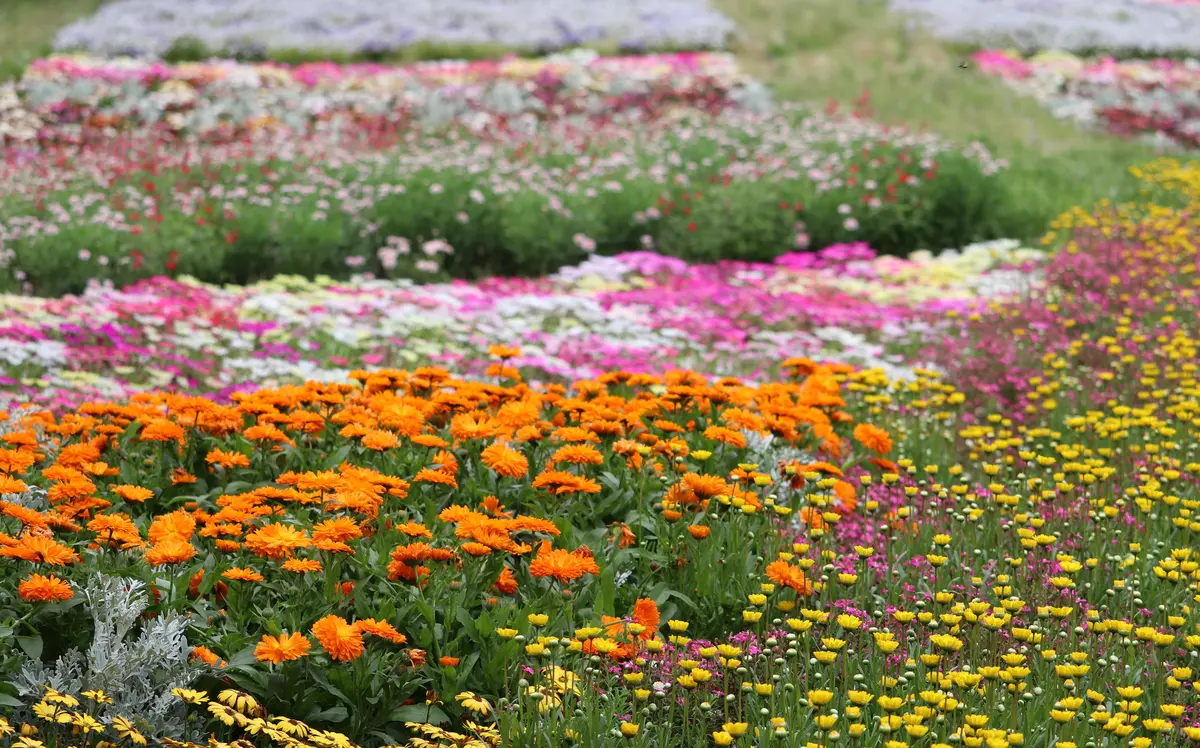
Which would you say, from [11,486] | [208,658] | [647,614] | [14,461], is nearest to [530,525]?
[647,614]

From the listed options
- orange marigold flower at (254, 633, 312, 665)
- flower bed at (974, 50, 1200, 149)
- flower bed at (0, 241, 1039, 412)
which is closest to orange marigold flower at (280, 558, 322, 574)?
orange marigold flower at (254, 633, 312, 665)

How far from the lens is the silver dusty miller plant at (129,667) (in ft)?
9.40

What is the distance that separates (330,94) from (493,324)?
8324 mm

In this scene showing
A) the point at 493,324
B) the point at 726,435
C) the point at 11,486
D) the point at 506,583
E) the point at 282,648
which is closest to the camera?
the point at 282,648

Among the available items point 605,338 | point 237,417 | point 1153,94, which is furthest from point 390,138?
point 1153,94

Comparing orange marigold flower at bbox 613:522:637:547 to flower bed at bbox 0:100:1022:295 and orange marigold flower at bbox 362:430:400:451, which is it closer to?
orange marigold flower at bbox 362:430:400:451

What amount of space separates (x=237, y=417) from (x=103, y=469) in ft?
1.91

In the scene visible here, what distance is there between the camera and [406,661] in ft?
10.4

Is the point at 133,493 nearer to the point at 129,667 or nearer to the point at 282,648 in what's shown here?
the point at 129,667

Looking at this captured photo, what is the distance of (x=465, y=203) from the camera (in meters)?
9.63

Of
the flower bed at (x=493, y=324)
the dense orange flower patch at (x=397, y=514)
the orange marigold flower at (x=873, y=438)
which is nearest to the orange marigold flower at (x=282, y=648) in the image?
the dense orange flower patch at (x=397, y=514)

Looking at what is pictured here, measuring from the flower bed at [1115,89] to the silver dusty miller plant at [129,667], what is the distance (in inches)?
611

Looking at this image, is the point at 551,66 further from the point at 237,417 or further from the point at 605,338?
the point at 237,417

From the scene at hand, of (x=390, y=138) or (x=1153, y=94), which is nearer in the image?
(x=390, y=138)
